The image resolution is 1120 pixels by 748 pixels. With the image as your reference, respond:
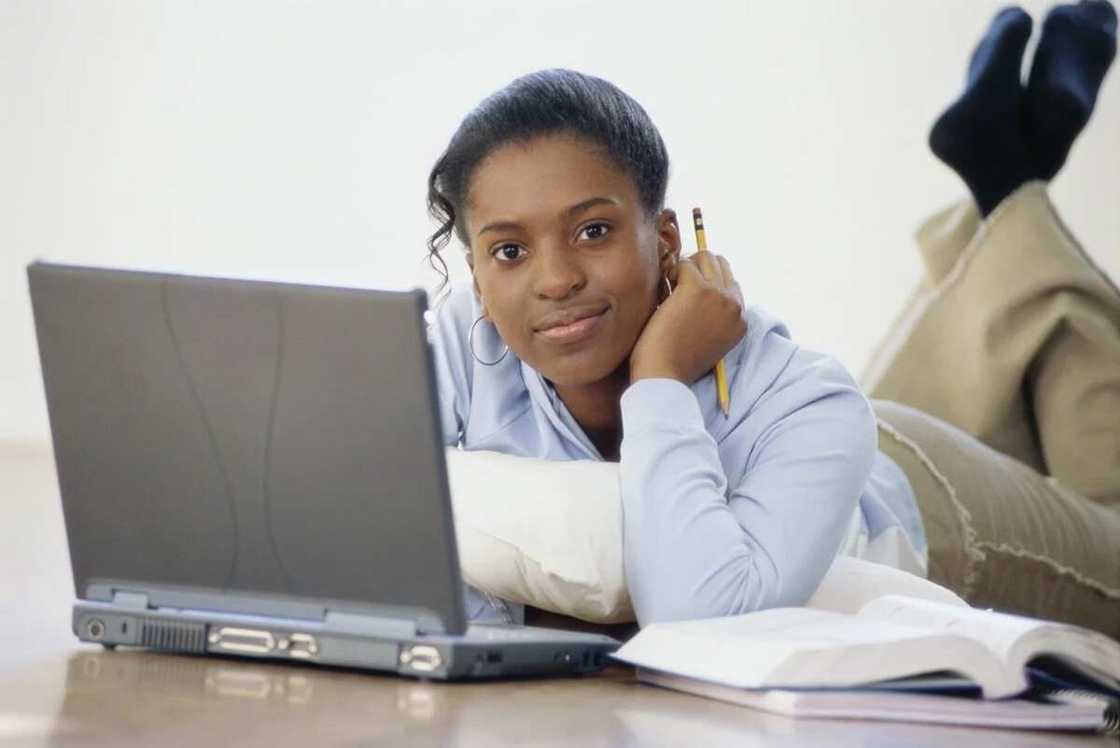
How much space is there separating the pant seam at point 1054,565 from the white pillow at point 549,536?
0.92 m

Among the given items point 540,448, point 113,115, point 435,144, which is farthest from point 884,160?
point 540,448

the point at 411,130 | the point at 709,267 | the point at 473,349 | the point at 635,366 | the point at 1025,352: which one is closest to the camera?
the point at 635,366

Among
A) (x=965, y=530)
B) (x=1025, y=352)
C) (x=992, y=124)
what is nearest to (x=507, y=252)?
(x=965, y=530)

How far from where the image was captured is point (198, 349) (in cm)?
125

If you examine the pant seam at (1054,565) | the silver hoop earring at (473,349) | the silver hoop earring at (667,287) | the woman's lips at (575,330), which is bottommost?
the pant seam at (1054,565)

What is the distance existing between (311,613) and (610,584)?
364 millimetres

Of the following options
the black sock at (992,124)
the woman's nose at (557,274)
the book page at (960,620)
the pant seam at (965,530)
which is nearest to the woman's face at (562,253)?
the woman's nose at (557,274)

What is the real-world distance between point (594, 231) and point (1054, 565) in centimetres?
123

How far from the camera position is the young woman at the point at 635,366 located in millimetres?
1527

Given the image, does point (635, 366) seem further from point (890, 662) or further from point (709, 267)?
point (890, 662)

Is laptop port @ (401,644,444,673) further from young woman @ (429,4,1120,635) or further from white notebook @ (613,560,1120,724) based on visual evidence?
young woman @ (429,4,1120,635)

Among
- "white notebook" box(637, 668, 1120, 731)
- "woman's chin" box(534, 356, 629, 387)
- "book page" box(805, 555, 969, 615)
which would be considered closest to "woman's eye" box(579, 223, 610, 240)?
"woman's chin" box(534, 356, 629, 387)

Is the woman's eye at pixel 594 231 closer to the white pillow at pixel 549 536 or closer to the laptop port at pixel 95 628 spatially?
the white pillow at pixel 549 536

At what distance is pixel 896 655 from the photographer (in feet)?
3.84
